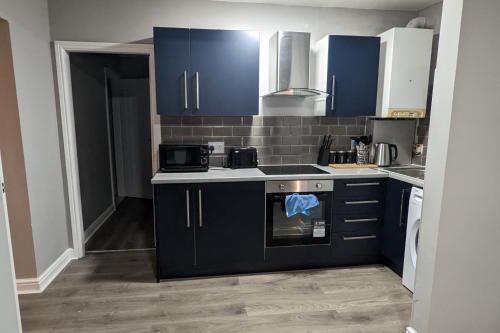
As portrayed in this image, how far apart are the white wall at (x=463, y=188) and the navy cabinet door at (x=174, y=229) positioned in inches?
65.4

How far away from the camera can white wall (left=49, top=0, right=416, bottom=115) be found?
2674 millimetres

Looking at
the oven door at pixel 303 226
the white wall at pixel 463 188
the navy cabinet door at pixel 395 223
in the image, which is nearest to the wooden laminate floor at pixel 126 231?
the oven door at pixel 303 226

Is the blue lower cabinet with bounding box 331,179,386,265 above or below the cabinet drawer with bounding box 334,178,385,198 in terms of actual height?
below

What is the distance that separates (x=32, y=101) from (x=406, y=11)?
3551mm

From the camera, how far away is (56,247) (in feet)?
8.82

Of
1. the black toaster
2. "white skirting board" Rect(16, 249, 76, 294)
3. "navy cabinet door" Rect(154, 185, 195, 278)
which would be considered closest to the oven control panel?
the black toaster

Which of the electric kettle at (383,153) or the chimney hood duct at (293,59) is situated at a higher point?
the chimney hood duct at (293,59)

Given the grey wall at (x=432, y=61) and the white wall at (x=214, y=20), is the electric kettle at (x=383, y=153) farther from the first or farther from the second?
the white wall at (x=214, y=20)

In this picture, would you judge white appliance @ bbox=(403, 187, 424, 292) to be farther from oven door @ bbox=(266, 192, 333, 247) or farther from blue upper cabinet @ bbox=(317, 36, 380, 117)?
blue upper cabinet @ bbox=(317, 36, 380, 117)

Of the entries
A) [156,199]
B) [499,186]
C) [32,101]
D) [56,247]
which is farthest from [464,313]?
[32,101]

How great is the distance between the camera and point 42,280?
2.42 meters

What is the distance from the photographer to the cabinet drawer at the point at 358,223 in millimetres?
2697

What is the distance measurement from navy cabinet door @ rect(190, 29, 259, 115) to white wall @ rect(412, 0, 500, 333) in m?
1.47

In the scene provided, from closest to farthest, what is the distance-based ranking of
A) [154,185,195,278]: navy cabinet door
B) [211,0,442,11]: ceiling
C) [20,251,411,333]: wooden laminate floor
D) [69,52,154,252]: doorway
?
1. [20,251,411,333]: wooden laminate floor
2. [154,185,195,278]: navy cabinet door
3. [211,0,442,11]: ceiling
4. [69,52,154,252]: doorway
